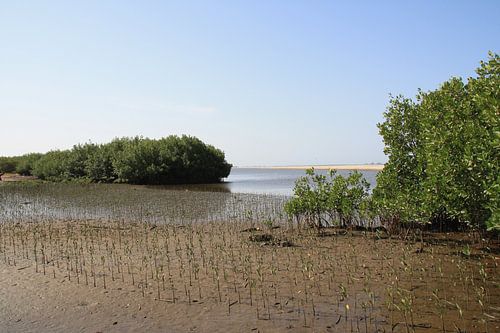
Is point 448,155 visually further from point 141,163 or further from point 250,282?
point 141,163

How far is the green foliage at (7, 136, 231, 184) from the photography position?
4434 centimetres

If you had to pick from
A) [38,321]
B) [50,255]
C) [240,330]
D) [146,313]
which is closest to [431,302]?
[240,330]

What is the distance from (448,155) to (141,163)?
125 feet

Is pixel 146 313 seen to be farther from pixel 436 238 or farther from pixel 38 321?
pixel 436 238

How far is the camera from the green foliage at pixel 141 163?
44.3m

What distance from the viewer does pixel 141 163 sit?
146 feet

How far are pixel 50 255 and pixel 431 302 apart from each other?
8721 mm

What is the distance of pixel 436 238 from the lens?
11914 millimetres

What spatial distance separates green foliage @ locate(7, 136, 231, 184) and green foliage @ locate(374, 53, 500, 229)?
33.8m

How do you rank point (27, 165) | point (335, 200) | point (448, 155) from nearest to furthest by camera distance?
point (448, 155)
point (335, 200)
point (27, 165)

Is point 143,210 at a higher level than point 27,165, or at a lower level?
lower

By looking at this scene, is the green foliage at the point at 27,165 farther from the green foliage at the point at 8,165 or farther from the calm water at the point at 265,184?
the calm water at the point at 265,184

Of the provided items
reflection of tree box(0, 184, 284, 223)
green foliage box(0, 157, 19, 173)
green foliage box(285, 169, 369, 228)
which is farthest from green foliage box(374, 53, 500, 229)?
green foliage box(0, 157, 19, 173)

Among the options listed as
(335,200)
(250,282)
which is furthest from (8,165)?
(250,282)
